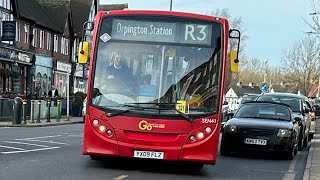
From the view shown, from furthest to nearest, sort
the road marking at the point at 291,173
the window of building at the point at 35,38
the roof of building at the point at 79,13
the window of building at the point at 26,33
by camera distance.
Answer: the roof of building at the point at 79,13 < the window of building at the point at 35,38 < the window of building at the point at 26,33 < the road marking at the point at 291,173

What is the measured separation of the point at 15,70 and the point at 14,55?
1151mm

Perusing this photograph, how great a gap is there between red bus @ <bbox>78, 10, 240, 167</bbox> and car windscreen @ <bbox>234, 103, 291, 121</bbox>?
5.23 meters

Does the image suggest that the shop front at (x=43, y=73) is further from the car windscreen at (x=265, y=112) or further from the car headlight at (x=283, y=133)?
the car headlight at (x=283, y=133)

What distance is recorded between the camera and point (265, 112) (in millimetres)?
16156

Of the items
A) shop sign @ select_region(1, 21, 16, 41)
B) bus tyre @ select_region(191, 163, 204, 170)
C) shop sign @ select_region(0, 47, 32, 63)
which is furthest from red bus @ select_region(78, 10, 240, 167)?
shop sign @ select_region(0, 47, 32, 63)

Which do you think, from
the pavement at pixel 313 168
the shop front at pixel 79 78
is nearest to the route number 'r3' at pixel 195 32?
the pavement at pixel 313 168

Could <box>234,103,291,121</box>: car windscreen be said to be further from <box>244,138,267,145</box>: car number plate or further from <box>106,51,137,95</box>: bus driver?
Result: <box>106,51,137,95</box>: bus driver

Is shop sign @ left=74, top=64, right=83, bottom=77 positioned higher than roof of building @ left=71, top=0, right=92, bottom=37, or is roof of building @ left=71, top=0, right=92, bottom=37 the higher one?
roof of building @ left=71, top=0, right=92, bottom=37

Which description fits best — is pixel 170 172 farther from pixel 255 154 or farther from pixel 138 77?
pixel 255 154

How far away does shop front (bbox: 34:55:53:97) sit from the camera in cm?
4716

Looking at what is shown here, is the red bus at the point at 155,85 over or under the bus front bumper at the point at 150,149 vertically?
over

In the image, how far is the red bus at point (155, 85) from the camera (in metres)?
10.7

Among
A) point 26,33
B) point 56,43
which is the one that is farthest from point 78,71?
point 26,33

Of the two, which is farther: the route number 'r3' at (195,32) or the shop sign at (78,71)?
the shop sign at (78,71)
